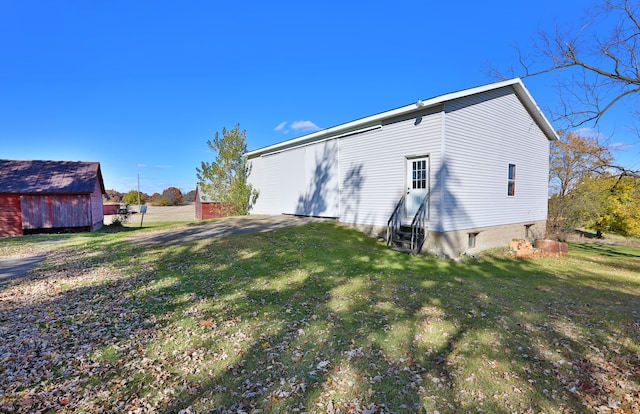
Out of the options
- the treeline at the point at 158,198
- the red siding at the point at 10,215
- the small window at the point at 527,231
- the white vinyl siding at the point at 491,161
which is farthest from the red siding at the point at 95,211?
the treeline at the point at 158,198

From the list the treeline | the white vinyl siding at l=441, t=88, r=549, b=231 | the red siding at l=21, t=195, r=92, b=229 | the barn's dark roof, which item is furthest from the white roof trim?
the treeline

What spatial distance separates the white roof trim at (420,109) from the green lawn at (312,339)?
5324 millimetres

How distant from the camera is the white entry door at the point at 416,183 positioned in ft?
34.1

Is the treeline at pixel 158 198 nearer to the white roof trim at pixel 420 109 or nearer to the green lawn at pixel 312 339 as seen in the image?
the white roof trim at pixel 420 109

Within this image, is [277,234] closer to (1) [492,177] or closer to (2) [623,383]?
(1) [492,177]

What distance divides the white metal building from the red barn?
15.2m

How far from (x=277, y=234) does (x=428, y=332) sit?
7.49m

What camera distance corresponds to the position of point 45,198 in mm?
19078

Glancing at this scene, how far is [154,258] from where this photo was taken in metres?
8.90

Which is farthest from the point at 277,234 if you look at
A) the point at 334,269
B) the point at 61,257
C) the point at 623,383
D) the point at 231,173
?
the point at 231,173

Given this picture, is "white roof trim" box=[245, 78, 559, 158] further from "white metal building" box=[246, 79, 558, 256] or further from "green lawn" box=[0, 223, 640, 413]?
"green lawn" box=[0, 223, 640, 413]

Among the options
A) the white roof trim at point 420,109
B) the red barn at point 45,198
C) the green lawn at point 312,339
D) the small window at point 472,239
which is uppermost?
the white roof trim at point 420,109

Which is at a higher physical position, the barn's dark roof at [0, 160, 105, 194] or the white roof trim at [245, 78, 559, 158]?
the white roof trim at [245, 78, 559, 158]

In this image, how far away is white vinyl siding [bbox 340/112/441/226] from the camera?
33.6 feet
